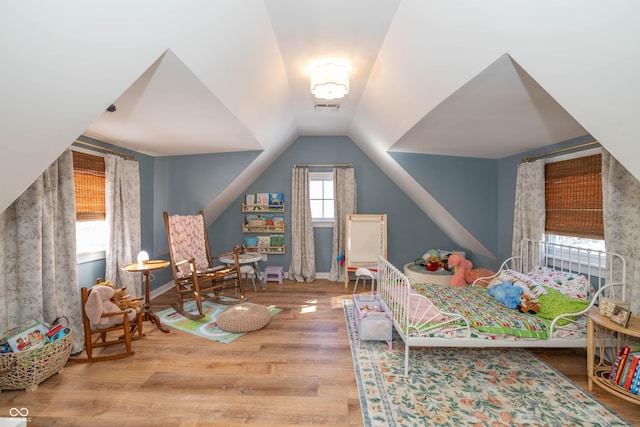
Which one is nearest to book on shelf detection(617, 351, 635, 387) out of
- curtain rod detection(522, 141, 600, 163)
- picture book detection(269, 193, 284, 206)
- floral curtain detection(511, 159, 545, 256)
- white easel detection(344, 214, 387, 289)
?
floral curtain detection(511, 159, 545, 256)

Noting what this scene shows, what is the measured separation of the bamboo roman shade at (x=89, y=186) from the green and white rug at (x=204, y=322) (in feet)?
4.52

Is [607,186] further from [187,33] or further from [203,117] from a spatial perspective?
[203,117]

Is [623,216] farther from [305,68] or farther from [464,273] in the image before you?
[305,68]

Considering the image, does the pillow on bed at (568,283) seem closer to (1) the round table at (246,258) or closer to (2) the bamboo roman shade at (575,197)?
(2) the bamboo roman shade at (575,197)

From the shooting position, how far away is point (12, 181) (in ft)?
5.54

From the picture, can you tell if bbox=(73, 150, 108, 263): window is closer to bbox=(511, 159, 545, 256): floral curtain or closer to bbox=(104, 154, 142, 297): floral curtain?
bbox=(104, 154, 142, 297): floral curtain

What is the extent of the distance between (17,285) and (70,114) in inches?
67.5

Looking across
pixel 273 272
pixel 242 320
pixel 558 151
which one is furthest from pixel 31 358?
pixel 558 151

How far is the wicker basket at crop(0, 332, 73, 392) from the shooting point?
206 centimetres

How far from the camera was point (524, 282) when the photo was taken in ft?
9.21

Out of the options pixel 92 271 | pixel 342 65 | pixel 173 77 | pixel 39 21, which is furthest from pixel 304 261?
pixel 39 21

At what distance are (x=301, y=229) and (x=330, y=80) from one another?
10.2ft

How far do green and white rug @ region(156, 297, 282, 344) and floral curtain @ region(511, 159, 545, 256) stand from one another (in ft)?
9.98

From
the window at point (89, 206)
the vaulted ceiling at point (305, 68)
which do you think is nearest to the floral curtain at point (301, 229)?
the vaulted ceiling at point (305, 68)
